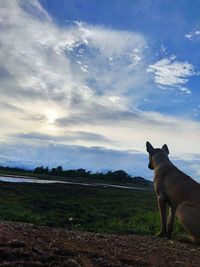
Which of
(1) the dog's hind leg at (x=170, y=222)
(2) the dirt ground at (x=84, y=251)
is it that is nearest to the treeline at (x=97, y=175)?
(1) the dog's hind leg at (x=170, y=222)

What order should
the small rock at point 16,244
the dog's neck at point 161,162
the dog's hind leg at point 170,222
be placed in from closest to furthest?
1. the small rock at point 16,244
2. the dog's hind leg at point 170,222
3. the dog's neck at point 161,162

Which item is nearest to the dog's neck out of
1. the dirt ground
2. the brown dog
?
the brown dog

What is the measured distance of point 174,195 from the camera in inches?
545

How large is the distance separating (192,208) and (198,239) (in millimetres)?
765

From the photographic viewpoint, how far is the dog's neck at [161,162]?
15867mm

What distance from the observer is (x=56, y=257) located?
825cm

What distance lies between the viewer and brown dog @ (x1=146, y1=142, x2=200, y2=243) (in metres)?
12.2

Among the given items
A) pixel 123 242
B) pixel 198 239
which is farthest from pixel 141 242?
pixel 198 239

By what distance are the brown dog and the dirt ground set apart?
656 mm

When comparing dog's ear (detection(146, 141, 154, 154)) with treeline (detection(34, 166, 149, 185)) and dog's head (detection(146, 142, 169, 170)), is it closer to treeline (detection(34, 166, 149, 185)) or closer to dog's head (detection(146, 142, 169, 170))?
dog's head (detection(146, 142, 169, 170))

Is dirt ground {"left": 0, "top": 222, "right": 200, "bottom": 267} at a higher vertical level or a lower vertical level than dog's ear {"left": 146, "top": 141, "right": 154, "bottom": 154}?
lower

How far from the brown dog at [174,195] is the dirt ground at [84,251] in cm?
66

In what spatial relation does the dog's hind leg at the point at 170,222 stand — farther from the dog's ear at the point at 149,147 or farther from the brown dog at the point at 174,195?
the dog's ear at the point at 149,147

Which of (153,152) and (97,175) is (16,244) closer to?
(153,152)
